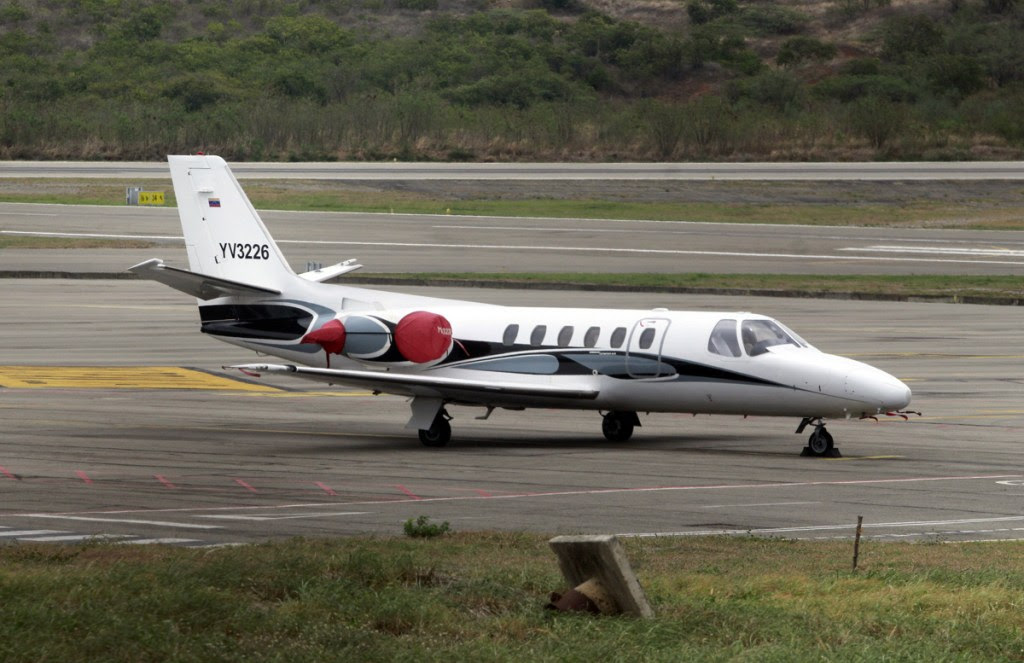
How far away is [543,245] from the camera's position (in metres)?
72.5

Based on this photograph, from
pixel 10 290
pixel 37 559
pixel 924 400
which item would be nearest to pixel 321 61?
pixel 10 290

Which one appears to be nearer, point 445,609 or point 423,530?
point 445,609

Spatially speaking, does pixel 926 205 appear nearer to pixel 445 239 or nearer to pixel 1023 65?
pixel 445 239

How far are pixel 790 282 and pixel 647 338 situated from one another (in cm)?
3216

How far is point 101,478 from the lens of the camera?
79.1 feet

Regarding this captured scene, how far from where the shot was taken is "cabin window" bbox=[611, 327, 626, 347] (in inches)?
1154

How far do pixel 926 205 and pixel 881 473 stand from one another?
63.6 metres

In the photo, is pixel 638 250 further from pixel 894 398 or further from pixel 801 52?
pixel 801 52

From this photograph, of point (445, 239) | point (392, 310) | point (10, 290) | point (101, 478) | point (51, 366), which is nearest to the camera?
point (101, 478)

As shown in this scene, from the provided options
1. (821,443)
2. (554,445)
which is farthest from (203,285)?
(821,443)

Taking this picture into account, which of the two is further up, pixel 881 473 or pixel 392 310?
pixel 392 310

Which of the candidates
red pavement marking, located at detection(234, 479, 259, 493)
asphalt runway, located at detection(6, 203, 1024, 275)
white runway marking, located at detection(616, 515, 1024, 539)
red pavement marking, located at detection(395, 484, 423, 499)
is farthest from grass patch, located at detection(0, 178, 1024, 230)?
white runway marking, located at detection(616, 515, 1024, 539)

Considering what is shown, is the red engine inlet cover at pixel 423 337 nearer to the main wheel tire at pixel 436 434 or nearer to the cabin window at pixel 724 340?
the main wheel tire at pixel 436 434

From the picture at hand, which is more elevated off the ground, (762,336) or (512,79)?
(512,79)
